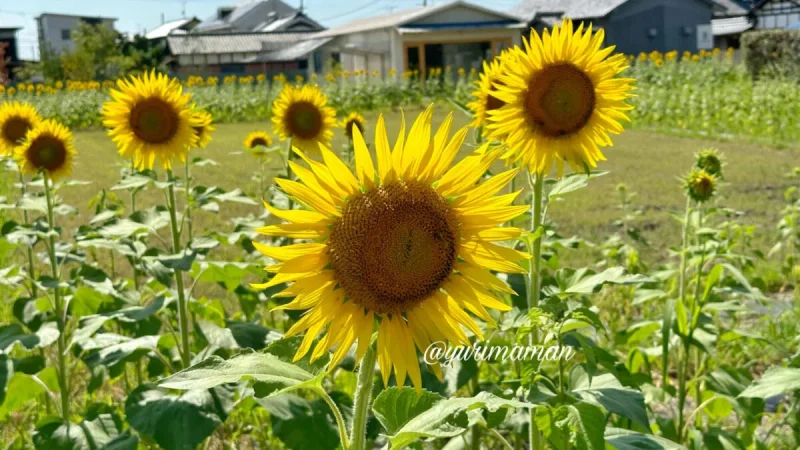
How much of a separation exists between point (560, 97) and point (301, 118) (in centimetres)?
170

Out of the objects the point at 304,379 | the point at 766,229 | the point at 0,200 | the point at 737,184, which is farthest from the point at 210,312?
the point at 737,184

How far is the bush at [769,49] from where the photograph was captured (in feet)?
51.1

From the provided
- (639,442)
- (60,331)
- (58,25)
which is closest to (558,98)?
(639,442)

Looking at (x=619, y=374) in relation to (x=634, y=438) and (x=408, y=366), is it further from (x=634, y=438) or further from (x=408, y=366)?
(x=408, y=366)

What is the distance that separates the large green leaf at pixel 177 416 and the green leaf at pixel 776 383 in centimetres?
127

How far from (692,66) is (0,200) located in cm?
1423

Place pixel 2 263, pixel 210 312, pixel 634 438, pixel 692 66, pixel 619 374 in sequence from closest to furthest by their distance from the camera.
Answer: pixel 634 438
pixel 619 374
pixel 210 312
pixel 2 263
pixel 692 66

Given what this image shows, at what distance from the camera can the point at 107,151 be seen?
11047 mm

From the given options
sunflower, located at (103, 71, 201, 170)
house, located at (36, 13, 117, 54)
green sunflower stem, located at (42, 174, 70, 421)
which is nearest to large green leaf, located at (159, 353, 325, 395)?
green sunflower stem, located at (42, 174, 70, 421)

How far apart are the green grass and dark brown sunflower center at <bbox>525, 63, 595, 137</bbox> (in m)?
1.29

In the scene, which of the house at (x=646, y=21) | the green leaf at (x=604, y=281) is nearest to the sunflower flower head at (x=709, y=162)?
the green leaf at (x=604, y=281)

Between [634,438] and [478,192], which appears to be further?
[634,438]

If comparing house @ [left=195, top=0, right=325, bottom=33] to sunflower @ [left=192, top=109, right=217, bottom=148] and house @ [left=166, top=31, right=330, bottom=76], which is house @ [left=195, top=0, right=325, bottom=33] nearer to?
house @ [left=166, top=31, right=330, bottom=76]

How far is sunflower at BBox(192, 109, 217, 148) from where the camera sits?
3.16 meters
